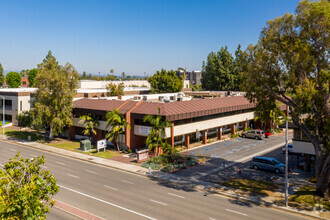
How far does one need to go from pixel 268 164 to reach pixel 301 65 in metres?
16.2

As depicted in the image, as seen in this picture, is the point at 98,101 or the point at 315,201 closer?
the point at 315,201

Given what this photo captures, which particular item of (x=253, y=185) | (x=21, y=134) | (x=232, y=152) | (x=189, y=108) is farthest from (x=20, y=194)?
(x=21, y=134)

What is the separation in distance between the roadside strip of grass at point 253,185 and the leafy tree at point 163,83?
65.9 meters

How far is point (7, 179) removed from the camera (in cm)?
1322

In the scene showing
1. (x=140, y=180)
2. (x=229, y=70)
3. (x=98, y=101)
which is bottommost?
(x=140, y=180)

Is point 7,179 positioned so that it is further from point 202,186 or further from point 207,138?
point 207,138

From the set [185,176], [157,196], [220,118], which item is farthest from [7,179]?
[220,118]

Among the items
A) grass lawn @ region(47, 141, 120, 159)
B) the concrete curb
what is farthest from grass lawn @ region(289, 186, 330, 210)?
grass lawn @ region(47, 141, 120, 159)

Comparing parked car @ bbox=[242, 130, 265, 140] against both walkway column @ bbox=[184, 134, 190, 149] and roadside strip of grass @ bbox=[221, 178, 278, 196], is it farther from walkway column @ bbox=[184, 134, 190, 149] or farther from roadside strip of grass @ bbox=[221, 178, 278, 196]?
roadside strip of grass @ bbox=[221, 178, 278, 196]

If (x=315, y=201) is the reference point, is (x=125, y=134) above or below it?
above

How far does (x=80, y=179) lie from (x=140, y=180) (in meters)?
7.05

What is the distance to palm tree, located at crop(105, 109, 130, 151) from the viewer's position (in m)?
46.4

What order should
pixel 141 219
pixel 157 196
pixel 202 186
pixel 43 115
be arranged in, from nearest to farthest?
pixel 141 219 < pixel 157 196 < pixel 202 186 < pixel 43 115

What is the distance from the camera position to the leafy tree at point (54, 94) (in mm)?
52719
